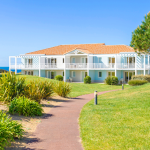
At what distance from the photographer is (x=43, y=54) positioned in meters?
42.4

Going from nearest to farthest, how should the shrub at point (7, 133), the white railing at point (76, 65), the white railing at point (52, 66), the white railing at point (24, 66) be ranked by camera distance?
the shrub at point (7, 133), the white railing at point (76, 65), the white railing at point (52, 66), the white railing at point (24, 66)

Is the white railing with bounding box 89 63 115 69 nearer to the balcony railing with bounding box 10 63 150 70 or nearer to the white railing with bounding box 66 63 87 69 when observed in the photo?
the balcony railing with bounding box 10 63 150 70

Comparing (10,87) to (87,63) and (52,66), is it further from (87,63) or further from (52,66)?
(52,66)

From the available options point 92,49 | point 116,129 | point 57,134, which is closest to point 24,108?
point 57,134

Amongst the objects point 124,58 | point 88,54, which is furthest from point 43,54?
point 124,58

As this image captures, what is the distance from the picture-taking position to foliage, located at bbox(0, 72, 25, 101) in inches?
453

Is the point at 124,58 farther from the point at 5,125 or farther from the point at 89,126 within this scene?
the point at 5,125

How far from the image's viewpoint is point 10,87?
1173 cm

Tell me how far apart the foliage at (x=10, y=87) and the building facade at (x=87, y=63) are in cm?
2626

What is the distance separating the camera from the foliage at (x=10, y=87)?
11516mm

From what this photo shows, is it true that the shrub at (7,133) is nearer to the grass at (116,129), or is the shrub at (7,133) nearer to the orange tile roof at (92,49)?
the grass at (116,129)

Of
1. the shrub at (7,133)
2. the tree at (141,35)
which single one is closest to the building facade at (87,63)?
the tree at (141,35)

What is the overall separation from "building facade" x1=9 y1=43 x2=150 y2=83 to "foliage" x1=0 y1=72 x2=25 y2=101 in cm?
2626

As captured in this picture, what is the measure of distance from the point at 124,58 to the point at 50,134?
3263 cm
